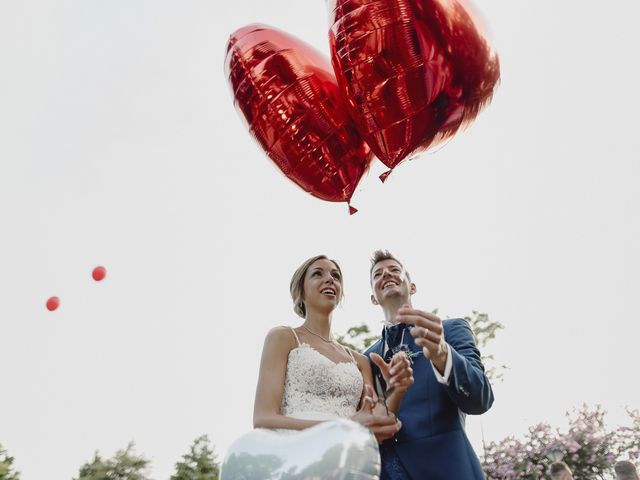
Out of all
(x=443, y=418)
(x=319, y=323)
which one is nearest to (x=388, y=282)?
(x=319, y=323)

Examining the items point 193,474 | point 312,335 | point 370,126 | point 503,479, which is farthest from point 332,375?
point 193,474

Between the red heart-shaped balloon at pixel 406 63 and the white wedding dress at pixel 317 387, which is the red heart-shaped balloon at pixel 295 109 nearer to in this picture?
the red heart-shaped balloon at pixel 406 63

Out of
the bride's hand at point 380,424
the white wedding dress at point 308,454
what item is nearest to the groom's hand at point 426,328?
the bride's hand at point 380,424

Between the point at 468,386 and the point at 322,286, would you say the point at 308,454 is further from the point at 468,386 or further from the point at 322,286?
the point at 322,286

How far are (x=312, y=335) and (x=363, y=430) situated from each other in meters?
1.34

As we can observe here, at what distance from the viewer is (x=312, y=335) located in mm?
3113

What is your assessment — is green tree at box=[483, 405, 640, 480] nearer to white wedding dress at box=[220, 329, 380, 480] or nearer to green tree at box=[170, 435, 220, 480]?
white wedding dress at box=[220, 329, 380, 480]

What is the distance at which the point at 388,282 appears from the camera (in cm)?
318

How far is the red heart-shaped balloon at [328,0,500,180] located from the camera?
9.18 feet

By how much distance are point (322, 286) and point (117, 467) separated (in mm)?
39011

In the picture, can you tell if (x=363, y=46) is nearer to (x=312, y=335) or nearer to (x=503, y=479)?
(x=312, y=335)

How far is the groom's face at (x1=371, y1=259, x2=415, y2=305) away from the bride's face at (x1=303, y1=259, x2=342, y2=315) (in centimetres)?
22

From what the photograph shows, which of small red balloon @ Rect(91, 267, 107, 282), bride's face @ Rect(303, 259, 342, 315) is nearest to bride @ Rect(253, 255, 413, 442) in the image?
bride's face @ Rect(303, 259, 342, 315)

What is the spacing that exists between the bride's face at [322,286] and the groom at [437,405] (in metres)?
0.50
